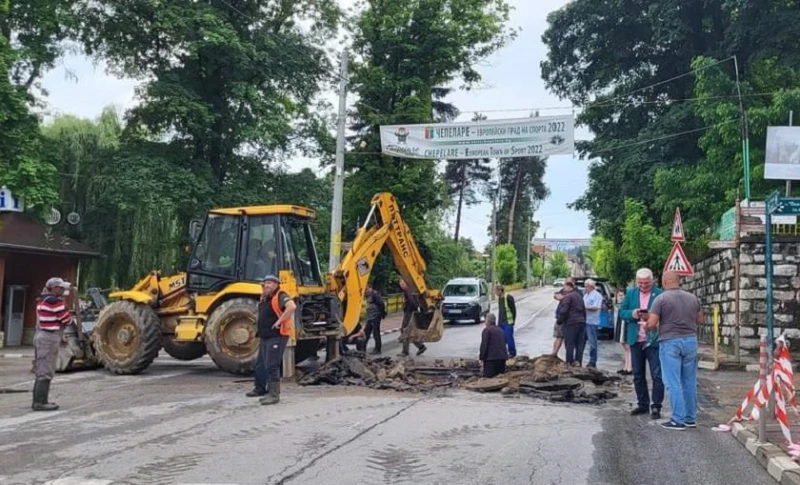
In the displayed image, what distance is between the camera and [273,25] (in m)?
28.0

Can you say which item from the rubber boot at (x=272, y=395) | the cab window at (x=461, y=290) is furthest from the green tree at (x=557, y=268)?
the rubber boot at (x=272, y=395)

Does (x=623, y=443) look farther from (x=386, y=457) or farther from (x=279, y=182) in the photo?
(x=279, y=182)

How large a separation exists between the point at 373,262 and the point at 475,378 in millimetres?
3912

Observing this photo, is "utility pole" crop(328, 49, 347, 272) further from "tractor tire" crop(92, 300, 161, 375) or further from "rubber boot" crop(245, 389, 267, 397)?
"rubber boot" crop(245, 389, 267, 397)

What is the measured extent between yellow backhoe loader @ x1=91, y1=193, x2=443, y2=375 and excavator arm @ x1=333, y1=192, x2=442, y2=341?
31 millimetres

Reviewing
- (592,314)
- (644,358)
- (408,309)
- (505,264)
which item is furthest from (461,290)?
(505,264)

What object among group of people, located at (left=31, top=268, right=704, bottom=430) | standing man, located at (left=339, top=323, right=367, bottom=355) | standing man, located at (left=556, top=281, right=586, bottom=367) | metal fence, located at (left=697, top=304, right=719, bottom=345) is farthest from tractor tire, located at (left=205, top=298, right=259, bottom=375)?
metal fence, located at (left=697, top=304, right=719, bottom=345)

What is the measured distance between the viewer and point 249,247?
47.2ft

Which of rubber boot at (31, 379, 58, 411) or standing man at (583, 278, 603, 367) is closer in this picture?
rubber boot at (31, 379, 58, 411)

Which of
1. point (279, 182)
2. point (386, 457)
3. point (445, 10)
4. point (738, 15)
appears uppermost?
point (445, 10)

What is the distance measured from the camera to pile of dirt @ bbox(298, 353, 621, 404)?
459 inches

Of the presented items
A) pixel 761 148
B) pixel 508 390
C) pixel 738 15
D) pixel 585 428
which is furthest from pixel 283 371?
pixel 738 15

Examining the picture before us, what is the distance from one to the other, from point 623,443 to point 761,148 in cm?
1739

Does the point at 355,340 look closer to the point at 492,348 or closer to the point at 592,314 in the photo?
the point at 492,348
